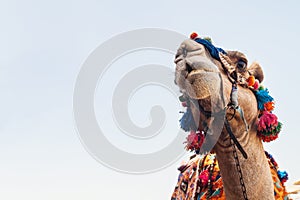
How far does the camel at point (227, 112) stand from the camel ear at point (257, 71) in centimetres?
20

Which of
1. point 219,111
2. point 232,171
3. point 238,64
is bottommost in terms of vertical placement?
point 232,171

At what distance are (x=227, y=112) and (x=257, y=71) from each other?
0.79 m

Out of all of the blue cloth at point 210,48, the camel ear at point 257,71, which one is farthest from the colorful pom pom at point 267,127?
the blue cloth at point 210,48

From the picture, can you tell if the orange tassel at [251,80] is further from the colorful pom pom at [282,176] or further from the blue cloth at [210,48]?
the colorful pom pom at [282,176]

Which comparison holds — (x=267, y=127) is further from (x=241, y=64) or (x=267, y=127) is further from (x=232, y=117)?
(x=241, y=64)

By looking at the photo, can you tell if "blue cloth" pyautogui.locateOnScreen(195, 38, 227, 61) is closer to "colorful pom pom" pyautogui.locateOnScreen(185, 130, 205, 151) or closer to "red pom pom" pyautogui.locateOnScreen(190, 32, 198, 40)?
"red pom pom" pyautogui.locateOnScreen(190, 32, 198, 40)

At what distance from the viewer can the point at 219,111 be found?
2.88 metres

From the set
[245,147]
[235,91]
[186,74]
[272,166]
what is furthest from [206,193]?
[186,74]

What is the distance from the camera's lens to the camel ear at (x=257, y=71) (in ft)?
11.7

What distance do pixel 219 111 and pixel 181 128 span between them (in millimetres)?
469

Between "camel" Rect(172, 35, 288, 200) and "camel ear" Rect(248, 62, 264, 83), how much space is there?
20cm

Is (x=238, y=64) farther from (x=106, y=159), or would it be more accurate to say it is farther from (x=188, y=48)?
(x=106, y=159)

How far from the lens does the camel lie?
9.08 feet

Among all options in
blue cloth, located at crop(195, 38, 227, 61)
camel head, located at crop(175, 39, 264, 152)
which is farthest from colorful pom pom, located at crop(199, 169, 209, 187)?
blue cloth, located at crop(195, 38, 227, 61)
